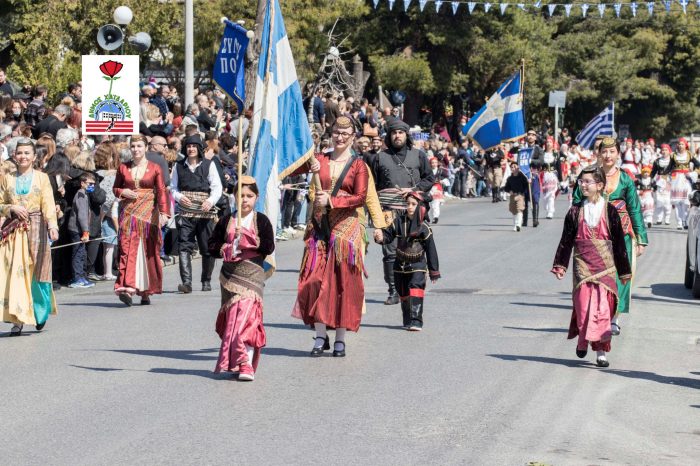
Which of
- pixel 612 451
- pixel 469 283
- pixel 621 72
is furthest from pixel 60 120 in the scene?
pixel 621 72

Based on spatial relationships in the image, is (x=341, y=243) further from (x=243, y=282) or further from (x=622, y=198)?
(x=622, y=198)

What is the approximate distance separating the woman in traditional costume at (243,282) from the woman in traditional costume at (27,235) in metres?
2.99

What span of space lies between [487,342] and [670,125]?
67308 mm

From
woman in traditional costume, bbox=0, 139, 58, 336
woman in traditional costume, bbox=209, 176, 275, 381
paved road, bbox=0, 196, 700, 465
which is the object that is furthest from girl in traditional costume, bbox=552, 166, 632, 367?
woman in traditional costume, bbox=0, 139, 58, 336

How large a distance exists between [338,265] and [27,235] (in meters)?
3.26

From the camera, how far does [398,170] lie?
581 inches

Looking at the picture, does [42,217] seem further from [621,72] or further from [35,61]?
[621,72]

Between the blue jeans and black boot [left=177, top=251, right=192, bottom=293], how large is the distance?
1747mm

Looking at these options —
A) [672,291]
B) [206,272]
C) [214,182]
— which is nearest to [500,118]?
[672,291]

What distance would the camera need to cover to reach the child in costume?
13383 mm

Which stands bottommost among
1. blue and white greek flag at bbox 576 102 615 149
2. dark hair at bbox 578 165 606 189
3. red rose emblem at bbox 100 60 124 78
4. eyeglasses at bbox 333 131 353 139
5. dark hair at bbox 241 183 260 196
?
dark hair at bbox 241 183 260 196

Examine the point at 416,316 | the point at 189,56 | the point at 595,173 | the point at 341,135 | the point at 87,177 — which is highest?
the point at 189,56

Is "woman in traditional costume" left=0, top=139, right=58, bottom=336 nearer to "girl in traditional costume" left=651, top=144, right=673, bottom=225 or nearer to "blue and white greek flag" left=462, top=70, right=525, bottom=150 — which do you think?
"blue and white greek flag" left=462, top=70, right=525, bottom=150

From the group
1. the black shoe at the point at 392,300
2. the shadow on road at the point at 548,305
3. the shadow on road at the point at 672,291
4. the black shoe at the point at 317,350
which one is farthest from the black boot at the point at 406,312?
the shadow on road at the point at 672,291
